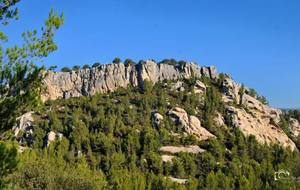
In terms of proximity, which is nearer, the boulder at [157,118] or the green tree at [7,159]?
the green tree at [7,159]

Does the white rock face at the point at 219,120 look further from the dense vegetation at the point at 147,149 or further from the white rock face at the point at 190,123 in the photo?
the white rock face at the point at 190,123

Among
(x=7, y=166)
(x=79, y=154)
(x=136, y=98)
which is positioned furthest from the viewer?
(x=136, y=98)

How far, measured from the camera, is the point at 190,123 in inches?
7072

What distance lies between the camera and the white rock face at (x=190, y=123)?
17612cm

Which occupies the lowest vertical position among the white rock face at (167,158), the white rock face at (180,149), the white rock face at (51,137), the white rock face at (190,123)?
the white rock face at (167,158)

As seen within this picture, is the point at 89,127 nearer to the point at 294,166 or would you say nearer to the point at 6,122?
the point at 294,166

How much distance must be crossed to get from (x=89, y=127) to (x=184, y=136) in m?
32.4

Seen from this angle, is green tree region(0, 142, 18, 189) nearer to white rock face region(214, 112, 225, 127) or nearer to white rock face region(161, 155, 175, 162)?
white rock face region(161, 155, 175, 162)

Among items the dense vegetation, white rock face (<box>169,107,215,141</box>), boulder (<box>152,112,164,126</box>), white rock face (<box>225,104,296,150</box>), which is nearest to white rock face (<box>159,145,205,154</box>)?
the dense vegetation

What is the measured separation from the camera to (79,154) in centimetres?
14475

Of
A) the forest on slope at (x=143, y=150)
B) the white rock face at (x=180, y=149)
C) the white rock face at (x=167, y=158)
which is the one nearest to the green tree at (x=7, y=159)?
the forest on slope at (x=143, y=150)

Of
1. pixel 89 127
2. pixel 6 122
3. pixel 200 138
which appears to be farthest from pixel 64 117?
pixel 6 122

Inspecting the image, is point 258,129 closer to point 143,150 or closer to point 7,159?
point 143,150

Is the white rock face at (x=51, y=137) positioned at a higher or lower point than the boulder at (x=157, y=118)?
lower
